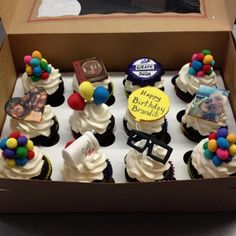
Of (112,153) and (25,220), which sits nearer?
(25,220)

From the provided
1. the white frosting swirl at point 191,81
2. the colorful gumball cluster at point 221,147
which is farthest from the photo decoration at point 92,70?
the colorful gumball cluster at point 221,147

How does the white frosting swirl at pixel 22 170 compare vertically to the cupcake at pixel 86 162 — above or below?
below

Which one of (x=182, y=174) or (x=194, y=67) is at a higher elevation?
(x=194, y=67)

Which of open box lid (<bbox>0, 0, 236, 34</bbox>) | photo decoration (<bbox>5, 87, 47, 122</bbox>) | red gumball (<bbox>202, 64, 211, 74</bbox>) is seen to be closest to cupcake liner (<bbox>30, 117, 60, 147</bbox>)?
photo decoration (<bbox>5, 87, 47, 122</bbox>)

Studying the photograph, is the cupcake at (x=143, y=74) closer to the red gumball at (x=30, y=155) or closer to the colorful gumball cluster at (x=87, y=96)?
the colorful gumball cluster at (x=87, y=96)

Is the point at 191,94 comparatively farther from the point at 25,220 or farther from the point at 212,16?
the point at 25,220

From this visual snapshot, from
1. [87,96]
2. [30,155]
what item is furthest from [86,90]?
[30,155]

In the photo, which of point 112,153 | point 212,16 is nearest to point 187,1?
point 212,16
